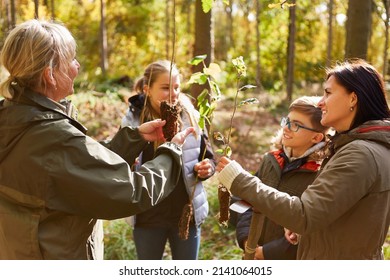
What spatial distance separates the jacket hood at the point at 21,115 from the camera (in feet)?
6.13

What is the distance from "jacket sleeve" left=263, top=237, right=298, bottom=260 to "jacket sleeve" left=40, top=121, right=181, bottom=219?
1.08m

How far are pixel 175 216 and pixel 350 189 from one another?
1.62m

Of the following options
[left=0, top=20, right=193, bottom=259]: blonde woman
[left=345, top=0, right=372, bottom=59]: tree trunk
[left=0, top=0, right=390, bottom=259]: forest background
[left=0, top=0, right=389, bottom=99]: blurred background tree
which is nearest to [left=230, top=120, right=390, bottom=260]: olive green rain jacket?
[left=0, top=20, right=193, bottom=259]: blonde woman

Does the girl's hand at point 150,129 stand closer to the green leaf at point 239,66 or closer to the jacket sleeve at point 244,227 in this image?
the green leaf at point 239,66

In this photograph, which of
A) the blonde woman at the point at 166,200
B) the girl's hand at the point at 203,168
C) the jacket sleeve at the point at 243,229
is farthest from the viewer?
the blonde woman at the point at 166,200

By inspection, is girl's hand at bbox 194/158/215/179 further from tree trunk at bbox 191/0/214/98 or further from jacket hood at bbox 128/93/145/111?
tree trunk at bbox 191/0/214/98

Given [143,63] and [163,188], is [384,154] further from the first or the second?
[143,63]

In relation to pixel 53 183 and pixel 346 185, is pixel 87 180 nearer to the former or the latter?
pixel 53 183

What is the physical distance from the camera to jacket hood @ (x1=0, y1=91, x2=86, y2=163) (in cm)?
187

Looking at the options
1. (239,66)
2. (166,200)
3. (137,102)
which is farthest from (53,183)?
(137,102)

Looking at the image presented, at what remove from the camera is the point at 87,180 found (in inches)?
72.4

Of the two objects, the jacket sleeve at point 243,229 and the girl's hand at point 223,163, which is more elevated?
the girl's hand at point 223,163

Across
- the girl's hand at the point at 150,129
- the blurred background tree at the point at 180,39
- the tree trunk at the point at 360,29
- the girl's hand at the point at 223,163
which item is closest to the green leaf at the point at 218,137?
the girl's hand at the point at 223,163

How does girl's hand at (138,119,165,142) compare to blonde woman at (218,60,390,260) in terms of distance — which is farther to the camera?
girl's hand at (138,119,165,142)
